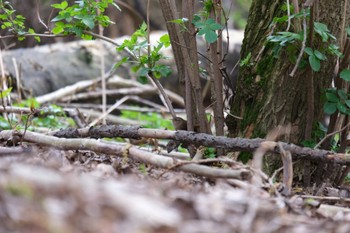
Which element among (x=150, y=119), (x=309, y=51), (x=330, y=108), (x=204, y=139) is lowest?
(x=150, y=119)

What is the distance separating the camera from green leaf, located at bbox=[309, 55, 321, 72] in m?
2.22

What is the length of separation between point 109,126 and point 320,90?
1019mm

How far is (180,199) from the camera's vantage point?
138 centimetres

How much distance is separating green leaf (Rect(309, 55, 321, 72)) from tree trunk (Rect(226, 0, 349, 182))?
189 mm

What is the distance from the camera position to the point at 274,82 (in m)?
2.53

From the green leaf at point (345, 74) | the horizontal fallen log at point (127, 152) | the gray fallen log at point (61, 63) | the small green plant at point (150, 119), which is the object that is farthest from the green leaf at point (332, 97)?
the gray fallen log at point (61, 63)

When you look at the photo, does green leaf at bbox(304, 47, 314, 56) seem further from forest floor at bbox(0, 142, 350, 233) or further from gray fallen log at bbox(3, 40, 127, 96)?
gray fallen log at bbox(3, 40, 127, 96)

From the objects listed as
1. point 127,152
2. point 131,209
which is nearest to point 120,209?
point 131,209

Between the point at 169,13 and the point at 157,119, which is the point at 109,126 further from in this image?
the point at 157,119

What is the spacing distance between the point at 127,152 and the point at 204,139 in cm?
39

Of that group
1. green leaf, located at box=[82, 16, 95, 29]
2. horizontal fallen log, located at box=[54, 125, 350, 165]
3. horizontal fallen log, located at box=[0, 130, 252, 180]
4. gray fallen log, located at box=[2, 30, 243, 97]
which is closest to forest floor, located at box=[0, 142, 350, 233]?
horizontal fallen log, located at box=[0, 130, 252, 180]

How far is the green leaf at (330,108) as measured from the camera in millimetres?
2408

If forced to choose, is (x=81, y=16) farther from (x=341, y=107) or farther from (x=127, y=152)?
(x=341, y=107)

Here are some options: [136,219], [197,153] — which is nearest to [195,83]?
[197,153]
